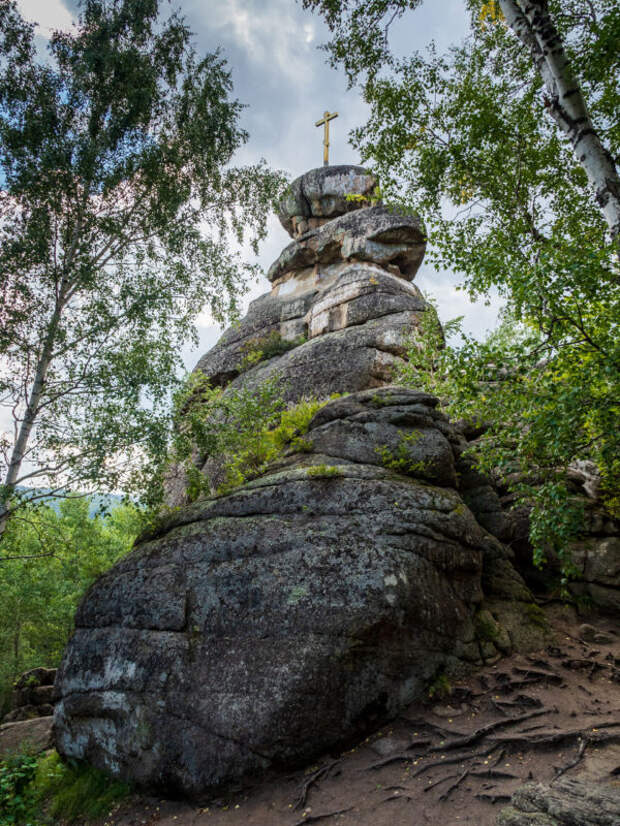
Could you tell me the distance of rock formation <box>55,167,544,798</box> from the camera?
21.5ft

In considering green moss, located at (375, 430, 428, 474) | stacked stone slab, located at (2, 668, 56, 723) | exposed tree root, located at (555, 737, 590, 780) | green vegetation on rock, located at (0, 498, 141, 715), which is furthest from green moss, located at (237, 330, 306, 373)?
exposed tree root, located at (555, 737, 590, 780)

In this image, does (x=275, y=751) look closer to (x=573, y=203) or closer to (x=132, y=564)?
(x=132, y=564)

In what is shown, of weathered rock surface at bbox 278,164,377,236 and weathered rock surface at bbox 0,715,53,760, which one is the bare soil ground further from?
weathered rock surface at bbox 278,164,377,236

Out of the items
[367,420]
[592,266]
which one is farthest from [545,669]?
[592,266]

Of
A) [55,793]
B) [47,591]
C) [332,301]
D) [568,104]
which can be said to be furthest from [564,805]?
[47,591]

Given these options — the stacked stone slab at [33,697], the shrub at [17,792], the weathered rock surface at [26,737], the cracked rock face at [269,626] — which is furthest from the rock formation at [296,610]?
the stacked stone slab at [33,697]

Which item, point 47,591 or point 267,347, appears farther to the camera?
point 47,591

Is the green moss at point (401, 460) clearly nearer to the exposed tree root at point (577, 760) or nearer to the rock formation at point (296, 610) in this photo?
the rock formation at point (296, 610)

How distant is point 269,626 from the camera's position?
705 centimetres

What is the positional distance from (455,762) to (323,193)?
26474 millimetres

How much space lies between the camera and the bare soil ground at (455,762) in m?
5.25

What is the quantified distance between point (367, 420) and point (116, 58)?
12.7 meters

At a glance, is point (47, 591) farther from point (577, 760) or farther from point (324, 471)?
point (577, 760)

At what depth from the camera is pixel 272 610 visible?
282 inches
